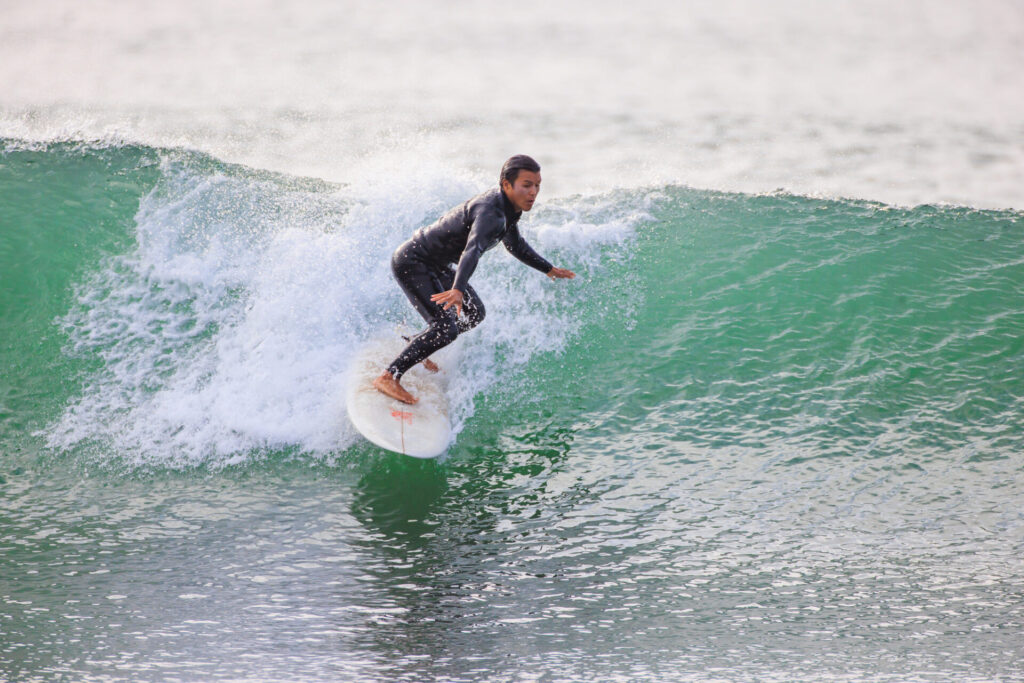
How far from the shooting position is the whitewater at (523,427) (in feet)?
12.8

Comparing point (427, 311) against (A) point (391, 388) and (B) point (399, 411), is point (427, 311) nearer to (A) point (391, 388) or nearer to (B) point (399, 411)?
(A) point (391, 388)

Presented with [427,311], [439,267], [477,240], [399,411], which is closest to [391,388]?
[399,411]

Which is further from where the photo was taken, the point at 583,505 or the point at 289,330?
the point at 289,330

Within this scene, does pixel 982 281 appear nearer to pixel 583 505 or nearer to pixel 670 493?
pixel 670 493

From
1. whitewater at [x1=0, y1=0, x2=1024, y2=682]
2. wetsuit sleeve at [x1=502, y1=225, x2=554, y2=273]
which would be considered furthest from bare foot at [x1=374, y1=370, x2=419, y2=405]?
wetsuit sleeve at [x1=502, y1=225, x2=554, y2=273]

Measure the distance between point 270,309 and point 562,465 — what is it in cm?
253

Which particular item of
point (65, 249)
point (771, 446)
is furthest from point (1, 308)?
point (771, 446)

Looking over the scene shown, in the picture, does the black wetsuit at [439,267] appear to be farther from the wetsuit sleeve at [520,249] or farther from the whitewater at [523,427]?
the whitewater at [523,427]

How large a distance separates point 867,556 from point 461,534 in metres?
2.12

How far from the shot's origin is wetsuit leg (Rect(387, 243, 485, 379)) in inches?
207

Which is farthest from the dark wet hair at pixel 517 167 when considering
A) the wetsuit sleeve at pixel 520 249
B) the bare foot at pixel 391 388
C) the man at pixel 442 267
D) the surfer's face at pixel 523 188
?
the bare foot at pixel 391 388

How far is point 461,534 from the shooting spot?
459cm

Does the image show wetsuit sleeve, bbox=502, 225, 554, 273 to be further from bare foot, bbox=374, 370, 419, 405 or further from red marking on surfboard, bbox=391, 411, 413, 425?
red marking on surfboard, bbox=391, 411, 413, 425

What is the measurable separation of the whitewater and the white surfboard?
16cm
